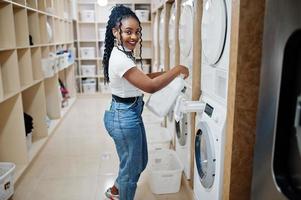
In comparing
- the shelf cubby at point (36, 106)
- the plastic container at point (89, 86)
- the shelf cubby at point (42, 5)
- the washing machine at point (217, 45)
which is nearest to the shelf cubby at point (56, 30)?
the shelf cubby at point (42, 5)

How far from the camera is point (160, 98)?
2008 millimetres

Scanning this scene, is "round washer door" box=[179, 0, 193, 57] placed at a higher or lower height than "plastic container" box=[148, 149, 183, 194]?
higher

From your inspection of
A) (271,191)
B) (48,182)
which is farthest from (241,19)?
(48,182)

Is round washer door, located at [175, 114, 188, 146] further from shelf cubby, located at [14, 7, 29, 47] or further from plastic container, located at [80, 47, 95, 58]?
plastic container, located at [80, 47, 95, 58]

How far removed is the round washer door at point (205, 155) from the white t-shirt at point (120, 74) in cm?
51

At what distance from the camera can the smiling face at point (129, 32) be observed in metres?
1.75

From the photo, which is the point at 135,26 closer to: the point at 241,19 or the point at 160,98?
the point at 160,98

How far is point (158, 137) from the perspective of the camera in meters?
3.64

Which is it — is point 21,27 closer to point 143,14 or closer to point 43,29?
point 43,29

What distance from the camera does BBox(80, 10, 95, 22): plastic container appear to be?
5935 millimetres

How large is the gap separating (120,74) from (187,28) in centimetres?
80

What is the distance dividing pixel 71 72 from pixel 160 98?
395 centimetres

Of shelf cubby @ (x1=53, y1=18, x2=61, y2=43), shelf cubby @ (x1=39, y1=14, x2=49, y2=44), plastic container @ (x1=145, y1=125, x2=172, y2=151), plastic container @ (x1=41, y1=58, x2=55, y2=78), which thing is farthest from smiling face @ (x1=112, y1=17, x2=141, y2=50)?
shelf cubby @ (x1=53, y1=18, x2=61, y2=43)

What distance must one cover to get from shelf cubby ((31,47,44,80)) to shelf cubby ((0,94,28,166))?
84 centimetres
